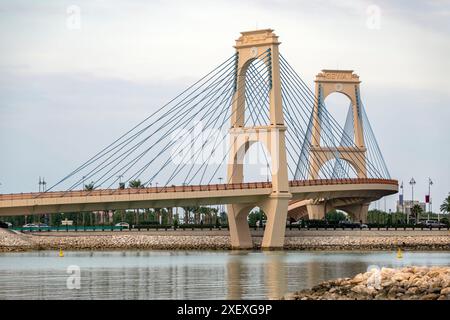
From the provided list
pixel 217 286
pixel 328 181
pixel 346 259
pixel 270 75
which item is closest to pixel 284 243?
pixel 328 181

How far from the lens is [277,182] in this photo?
117m

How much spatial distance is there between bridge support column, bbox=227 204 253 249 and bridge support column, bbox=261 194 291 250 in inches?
142

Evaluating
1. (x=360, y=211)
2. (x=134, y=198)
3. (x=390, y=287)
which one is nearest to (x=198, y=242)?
(x=134, y=198)

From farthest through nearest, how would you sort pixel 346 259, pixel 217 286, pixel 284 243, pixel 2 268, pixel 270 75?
pixel 284 243 < pixel 270 75 < pixel 346 259 < pixel 2 268 < pixel 217 286

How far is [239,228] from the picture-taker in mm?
123438

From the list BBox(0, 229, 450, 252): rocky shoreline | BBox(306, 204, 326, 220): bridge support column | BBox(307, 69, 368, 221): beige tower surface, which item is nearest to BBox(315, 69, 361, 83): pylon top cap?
BBox(307, 69, 368, 221): beige tower surface

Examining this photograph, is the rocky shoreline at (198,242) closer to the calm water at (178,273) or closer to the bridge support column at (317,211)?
the calm water at (178,273)

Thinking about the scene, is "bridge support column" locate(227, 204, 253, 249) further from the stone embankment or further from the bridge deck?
the stone embankment

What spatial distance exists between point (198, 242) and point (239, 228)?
723cm

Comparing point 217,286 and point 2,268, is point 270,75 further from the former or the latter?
point 217,286

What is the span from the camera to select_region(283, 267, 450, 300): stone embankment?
2179 inches

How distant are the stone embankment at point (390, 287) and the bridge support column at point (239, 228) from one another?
63.2m
